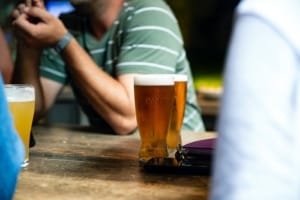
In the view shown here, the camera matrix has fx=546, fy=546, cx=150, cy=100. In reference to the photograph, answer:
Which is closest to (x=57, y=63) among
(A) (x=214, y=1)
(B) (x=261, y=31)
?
(B) (x=261, y=31)

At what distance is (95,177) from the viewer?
0.91m

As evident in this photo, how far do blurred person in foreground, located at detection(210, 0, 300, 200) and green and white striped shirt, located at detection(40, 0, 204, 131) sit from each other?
1.09m

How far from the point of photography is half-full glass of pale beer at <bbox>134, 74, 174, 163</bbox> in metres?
1.04

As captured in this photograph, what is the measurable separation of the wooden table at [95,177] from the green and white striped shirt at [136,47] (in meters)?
0.38

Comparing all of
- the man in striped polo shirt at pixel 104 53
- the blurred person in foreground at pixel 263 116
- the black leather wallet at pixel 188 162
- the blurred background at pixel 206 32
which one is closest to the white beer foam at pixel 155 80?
the black leather wallet at pixel 188 162

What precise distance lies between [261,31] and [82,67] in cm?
107

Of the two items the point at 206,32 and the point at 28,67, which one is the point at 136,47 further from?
the point at 206,32

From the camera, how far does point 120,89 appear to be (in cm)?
152

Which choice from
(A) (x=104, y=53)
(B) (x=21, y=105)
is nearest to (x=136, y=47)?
(A) (x=104, y=53)

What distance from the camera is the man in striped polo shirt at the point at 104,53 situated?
1498 mm

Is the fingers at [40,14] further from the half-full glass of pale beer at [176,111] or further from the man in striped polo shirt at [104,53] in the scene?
the half-full glass of pale beer at [176,111]

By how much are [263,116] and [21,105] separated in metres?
0.65

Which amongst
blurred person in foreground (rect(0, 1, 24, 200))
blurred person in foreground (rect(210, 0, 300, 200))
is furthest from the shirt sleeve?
blurred person in foreground (rect(210, 0, 300, 200))

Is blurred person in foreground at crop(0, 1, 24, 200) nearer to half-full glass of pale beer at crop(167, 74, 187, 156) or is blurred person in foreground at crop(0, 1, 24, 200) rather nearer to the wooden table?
the wooden table
